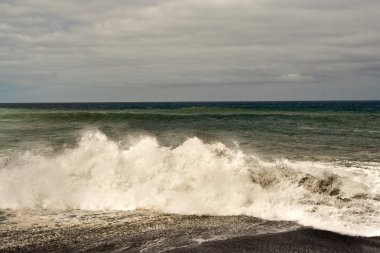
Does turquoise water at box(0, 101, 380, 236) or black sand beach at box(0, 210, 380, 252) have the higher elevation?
turquoise water at box(0, 101, 380, 236)

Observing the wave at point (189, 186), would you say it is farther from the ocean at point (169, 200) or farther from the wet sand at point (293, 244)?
the wet sand at point (293, 244)

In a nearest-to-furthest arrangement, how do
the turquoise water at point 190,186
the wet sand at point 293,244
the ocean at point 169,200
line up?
1. the wet sand at point 293,244
2. the ocean at point 169,200
3. the turquoise water at point 190,186

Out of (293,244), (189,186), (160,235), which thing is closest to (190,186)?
(189,186)

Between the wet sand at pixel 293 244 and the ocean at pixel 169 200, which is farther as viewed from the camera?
the ocean at pixel 169 200

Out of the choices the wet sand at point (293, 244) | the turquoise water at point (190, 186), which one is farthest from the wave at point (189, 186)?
the wet sand at point (293, 244)

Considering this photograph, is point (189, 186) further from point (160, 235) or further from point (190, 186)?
point (160, 235)

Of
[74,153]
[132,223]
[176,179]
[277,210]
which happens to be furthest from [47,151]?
[277,210]

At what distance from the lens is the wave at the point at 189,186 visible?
10.0 m

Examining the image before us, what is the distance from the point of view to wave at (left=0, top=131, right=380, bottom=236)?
32.9ft

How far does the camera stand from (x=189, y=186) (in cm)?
1143

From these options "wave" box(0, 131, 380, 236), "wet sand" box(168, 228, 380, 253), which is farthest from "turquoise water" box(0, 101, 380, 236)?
"wet sand" box(168, 228, 380, 253)

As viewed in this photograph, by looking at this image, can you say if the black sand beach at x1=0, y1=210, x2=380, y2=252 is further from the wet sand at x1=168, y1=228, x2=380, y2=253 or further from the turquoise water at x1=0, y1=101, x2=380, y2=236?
the turquoise water at x1=0, y1=101, x2=380, y2=236

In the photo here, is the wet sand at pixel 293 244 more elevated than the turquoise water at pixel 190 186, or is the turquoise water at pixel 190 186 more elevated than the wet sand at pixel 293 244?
the turquoise water at pixel 190 186

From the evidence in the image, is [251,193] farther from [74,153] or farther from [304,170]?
[74,153]
